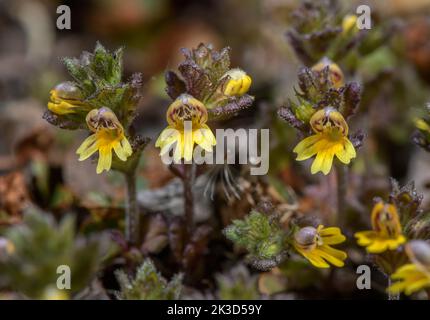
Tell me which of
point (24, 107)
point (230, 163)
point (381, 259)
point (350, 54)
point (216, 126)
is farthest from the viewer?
point (24, 107)

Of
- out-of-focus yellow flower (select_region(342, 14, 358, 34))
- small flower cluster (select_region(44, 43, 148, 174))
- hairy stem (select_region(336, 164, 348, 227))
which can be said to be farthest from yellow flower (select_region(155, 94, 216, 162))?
out-of-focus yellow flower (select_region(342, 14, 358, 34))

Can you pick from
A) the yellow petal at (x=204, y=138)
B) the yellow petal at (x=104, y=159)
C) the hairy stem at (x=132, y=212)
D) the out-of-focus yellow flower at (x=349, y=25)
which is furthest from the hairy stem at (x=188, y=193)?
the out-of-focus yellow flower at (x=349, y=25)

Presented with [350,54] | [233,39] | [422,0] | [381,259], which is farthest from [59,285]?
[422,0]

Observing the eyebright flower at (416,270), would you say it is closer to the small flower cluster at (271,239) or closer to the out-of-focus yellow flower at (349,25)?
the small flower cluster at (271,239)

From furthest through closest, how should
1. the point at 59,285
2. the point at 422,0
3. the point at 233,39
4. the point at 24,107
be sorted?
1. the point at 233,39
2. the point at 422,0
3. the point at 24,107
4. the point at 59,285

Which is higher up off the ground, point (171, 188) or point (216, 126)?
point (216, 126)

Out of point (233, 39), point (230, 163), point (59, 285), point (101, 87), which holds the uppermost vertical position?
point (233, 39)

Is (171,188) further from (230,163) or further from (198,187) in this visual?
(230,163)

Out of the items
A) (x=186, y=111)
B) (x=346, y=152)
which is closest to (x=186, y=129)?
(x=186, y=111)
